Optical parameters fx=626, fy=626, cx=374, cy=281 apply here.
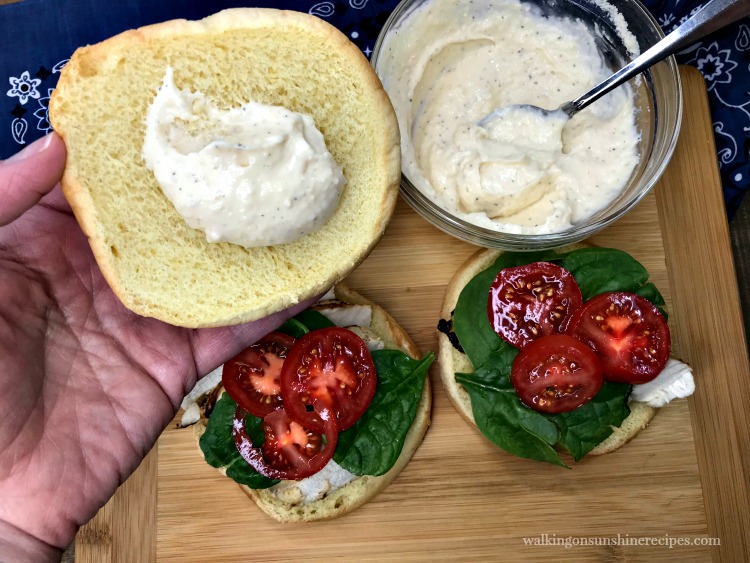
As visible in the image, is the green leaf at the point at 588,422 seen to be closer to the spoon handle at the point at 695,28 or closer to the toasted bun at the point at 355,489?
the toasted bun at the point at 355,489

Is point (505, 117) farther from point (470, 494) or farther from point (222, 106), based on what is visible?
point (470, 494)

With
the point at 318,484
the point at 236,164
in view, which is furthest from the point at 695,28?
the point at 318,484

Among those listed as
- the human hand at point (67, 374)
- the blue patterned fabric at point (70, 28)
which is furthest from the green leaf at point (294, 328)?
the blue patterned fabric at point (70, 28)

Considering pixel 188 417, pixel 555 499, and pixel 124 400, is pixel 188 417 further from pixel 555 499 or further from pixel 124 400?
pixel 555 499

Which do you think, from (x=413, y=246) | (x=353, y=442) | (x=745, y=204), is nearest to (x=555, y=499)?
(x=353, y=442)

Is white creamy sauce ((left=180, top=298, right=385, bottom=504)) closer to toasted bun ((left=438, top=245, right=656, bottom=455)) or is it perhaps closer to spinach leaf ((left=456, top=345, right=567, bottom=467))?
toasted bun ((left=438, top=245, right=656, bottom=455))

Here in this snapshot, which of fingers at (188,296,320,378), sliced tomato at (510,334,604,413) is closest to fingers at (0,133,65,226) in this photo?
fingers at (188,296,320,378)
